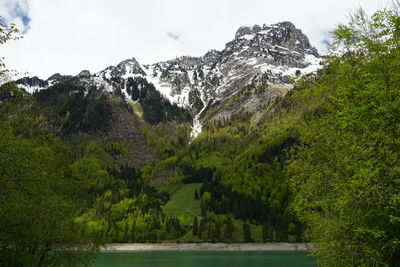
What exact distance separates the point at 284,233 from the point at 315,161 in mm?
150990

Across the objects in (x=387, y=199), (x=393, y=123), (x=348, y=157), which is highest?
(x=393, y=123)

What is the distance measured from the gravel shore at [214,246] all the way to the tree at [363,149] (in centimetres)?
13312

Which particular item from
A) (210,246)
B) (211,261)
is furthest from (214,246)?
(211,261)

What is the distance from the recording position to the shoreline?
499 ft

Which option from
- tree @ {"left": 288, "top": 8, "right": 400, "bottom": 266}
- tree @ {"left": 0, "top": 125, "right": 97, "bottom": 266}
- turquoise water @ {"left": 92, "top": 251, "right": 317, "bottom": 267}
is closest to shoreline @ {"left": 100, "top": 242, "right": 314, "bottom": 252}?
turquoise water @ {"left": 92, "top": 251, "right": 317, "bottom": 267}

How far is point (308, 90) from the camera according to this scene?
968 inches

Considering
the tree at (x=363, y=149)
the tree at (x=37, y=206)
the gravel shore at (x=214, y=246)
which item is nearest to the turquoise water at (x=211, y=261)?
the gravel shore at (x=214, y=246)

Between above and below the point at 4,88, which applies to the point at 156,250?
below

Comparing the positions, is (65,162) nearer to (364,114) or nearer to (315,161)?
(315,161)

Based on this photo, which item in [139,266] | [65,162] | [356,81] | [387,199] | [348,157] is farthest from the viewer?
[139,266]

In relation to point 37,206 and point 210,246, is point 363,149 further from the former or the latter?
point 210,246

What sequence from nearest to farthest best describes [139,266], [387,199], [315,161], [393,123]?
[387,199]
[393,123]
[315,161]
[139,266]

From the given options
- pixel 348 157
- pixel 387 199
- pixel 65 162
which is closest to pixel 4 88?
pixel 65 162

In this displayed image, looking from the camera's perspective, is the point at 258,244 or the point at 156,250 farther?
the point at 156,250
